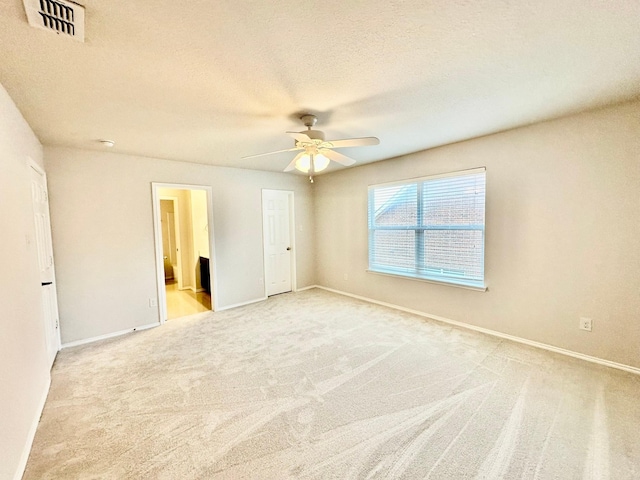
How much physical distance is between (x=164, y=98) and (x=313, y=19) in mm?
1379

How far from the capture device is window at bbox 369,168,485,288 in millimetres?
3387

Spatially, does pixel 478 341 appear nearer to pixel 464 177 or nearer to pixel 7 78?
pixel 464 177

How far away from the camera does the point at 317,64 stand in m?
1.70

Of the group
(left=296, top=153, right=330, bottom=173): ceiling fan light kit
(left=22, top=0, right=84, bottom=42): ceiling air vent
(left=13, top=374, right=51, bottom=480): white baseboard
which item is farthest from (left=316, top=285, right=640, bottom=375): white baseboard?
(left=22, top=0, right=84, bottom=42): ceiling air vent

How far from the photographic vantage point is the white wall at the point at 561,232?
241 cm

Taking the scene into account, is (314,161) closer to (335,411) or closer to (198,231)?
(335,411)

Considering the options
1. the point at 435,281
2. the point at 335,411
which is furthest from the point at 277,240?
the point at 335,411

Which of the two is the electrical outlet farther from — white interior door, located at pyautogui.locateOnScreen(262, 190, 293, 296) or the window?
white interior door, located at pyautogui.locateOnScreen(262, 190, 293, 296)

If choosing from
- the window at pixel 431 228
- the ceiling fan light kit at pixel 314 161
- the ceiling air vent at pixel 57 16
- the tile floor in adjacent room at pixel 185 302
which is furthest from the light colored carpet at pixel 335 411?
the ceiling air vent at pixel 57 16

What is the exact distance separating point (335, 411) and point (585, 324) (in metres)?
2.57

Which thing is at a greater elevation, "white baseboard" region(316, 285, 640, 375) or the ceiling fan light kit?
the ceiling fan light kit

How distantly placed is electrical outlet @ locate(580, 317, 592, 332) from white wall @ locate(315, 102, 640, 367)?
0.13 feet

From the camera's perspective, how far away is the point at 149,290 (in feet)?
12.6

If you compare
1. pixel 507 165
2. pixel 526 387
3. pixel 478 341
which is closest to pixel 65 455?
pixel 526 387
